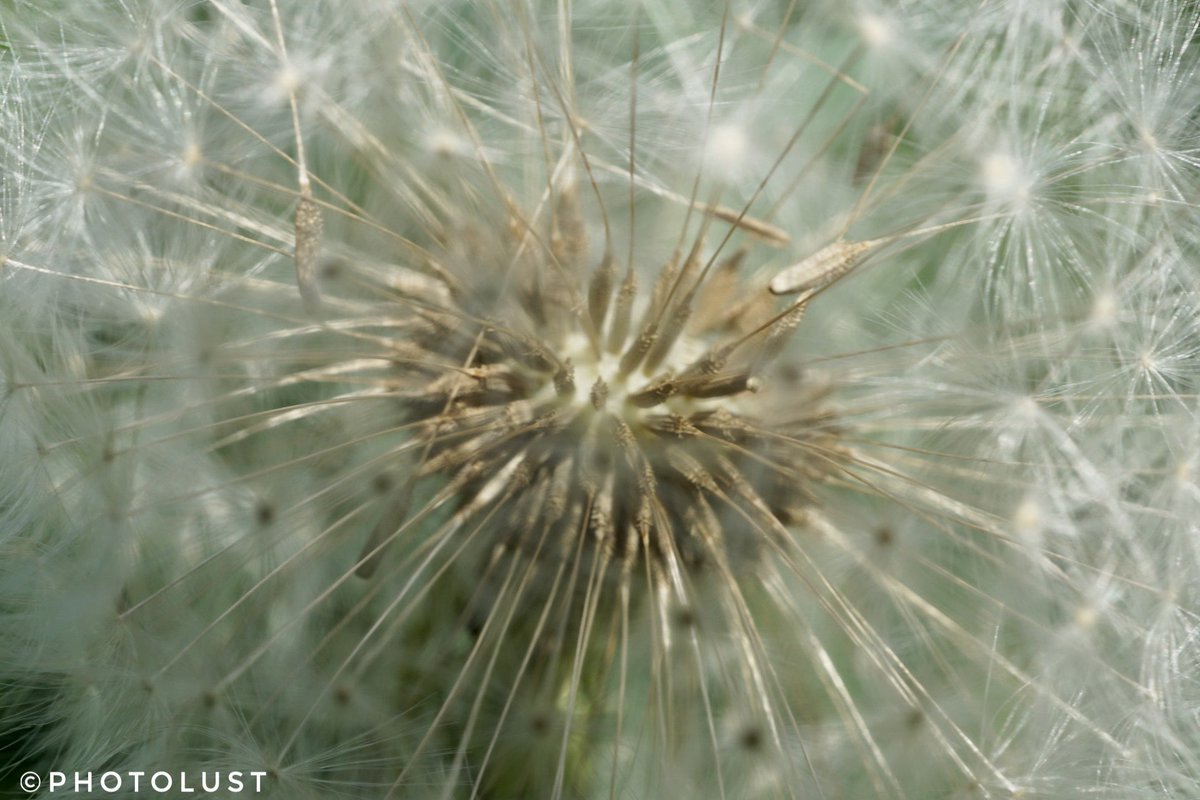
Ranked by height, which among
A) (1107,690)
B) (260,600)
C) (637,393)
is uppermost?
(637,393)

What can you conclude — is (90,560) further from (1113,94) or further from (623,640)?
(1113,94)

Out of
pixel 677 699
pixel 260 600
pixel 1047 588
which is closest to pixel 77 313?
pixel 260 600

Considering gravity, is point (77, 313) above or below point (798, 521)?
above

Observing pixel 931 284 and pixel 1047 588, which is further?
pixel 931 284

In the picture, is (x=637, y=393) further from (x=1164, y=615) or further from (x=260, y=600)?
(x=1164, y=615)

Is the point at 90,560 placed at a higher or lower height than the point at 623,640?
higher

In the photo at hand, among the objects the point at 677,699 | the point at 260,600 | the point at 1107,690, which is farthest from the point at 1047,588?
the point at 260,600
